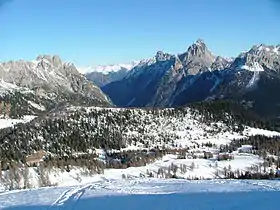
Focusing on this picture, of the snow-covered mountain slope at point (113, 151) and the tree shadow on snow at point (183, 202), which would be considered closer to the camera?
the tree shadow on snow at point (183, 202)

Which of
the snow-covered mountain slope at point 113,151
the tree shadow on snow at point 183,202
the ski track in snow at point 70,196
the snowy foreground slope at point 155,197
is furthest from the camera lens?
the snow-covered mountain slope at point 113,151

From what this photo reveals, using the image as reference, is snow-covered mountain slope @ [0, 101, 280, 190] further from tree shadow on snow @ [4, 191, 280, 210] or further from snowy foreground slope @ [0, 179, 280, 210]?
tree shadow on snow @ [4, 191, 280, 210]

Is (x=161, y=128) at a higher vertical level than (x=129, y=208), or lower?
higher

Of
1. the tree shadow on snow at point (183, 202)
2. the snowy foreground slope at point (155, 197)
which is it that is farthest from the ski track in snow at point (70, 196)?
the tree shadow on snow at point (183, 202)

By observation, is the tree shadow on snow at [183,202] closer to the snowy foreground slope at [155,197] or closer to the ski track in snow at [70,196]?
the snowy foreground slope at [155,197]

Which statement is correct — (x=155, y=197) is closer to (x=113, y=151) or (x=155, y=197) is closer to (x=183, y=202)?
(x=183, y=202)

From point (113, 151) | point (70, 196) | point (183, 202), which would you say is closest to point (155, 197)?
point (183, 202)

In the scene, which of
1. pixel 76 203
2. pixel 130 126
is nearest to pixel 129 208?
pixel 76 203

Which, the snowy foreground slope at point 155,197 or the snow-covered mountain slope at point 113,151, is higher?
the snow-covered mountain slope at point 113,151

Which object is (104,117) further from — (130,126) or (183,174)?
(183,174)
